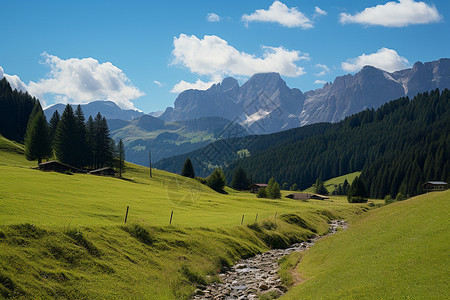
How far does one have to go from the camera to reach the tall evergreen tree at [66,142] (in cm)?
11662

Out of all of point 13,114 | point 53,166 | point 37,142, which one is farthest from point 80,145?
point 13,114

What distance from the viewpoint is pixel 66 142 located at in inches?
4616

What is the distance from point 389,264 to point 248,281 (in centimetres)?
1352

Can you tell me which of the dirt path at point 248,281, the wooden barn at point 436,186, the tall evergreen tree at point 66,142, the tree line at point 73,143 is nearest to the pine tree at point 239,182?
the tree line at point 73,143

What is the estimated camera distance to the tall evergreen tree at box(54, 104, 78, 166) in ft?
383

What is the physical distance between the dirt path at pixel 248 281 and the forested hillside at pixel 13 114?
174m

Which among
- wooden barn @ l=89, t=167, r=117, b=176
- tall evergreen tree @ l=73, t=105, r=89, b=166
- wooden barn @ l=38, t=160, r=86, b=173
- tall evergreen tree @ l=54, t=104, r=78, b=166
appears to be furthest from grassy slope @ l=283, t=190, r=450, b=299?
tall evergreen tree @ l=73, t=105, r=89, b=166

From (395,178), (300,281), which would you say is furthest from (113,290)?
(395,178)

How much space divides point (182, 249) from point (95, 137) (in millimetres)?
107472

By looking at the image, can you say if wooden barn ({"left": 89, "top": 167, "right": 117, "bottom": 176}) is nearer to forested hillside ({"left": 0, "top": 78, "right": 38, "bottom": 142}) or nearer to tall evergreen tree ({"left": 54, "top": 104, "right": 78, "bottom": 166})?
tall evergreen tree ({"left": 54, "top": 104, "right": 78, "bottom": 166})

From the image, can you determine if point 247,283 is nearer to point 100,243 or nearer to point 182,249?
point 182,249

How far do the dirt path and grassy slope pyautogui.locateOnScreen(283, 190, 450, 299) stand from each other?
3043mm

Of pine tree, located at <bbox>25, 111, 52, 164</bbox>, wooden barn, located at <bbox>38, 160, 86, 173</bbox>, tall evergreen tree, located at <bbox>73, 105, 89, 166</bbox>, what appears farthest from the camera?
tall evergreen tree, located at <bbox>73, 105, 89, 166</bbox>

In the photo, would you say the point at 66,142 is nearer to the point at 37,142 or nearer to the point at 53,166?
the point at 37,142
